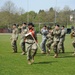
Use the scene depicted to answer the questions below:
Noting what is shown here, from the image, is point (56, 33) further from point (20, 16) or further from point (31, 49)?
point (20, 16)

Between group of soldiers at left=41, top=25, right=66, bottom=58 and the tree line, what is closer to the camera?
group of soldiers at left=41, top=25, right=66, bottom=58

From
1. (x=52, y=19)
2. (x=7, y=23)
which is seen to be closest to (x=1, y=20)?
(x=7, y=23)

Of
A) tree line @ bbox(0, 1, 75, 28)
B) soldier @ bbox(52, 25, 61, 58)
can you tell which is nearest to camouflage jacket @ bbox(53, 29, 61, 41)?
soldier @ bbox(52, 25, 61, 58)

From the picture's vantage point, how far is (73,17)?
343 feet

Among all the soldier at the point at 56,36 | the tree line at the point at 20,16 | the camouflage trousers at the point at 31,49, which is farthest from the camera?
the tree line at the point at 20,16

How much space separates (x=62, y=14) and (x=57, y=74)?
9386cm

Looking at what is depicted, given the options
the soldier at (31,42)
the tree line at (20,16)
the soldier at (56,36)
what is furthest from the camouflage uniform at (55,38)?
the tree line at (20,16)

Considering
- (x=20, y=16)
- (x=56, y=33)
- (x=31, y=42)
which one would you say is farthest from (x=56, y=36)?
(x=20, y=16)

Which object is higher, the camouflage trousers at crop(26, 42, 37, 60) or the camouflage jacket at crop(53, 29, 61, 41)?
the camouflage jacket at crop(53, 29, 61, 41)

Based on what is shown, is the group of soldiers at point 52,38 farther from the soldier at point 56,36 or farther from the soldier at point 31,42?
the soldier at point 31,42

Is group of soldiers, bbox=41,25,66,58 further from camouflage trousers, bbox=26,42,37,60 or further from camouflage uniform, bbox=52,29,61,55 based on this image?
camouflage trousers, bbox=26,42,37,60

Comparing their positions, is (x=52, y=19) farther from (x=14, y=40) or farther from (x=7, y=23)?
(x=14, y=40)

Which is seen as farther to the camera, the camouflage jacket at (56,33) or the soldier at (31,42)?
the camouflage jacket at (56,33)

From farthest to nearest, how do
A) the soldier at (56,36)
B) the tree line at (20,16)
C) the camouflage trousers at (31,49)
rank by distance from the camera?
the tree line at (20,16) → the soldier at (56,36) → the camouflage trousers at (31,49)
